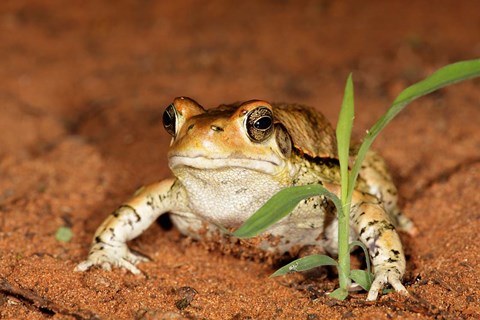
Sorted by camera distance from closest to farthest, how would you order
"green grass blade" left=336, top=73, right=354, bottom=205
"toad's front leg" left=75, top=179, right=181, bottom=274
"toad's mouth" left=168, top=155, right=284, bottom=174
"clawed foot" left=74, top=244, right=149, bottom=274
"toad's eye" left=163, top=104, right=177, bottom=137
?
1. "green grass blade" left=336, top=73, right=354, bottom=205
2. "toad's mouth" left=168, top=155, right=284, bottom=174
3. "toad's eye" left=163, top=104, right=177, bottom=137
4. "clawed foot" left=74, top=244, right=149, bottom=274
5. "toad's front leg" left=75, top=179, right=181, bottom=274

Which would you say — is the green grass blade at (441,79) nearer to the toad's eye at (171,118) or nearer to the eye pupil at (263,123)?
the eye pupil at (263,123)

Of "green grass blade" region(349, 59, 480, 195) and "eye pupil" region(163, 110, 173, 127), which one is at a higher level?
"green grass blade" region(349, 59, 480, 195)

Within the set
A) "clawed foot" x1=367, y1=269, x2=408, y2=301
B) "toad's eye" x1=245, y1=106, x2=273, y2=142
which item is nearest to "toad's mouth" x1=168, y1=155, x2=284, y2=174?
"toad's eye" x1=245, y1=106, x2=273, y2=142

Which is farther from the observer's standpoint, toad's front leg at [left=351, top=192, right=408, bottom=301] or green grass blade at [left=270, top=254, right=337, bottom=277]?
toad's front leg at [left=351, top=192, right=408, bottom=301]

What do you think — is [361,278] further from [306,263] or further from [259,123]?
[259,123]

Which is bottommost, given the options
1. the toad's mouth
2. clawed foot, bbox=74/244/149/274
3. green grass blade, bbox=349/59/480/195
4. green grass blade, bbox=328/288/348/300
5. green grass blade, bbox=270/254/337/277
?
clawed foot, bbox=74/244/149/274

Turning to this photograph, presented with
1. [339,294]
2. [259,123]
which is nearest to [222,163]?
[259,123]

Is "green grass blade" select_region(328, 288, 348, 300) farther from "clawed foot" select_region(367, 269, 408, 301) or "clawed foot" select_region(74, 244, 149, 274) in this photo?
"clawed foot" select_region(74, 244, 149, 274)

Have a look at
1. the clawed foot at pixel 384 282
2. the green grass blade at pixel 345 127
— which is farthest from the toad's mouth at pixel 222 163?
the clawed foot at pixel 384 282
